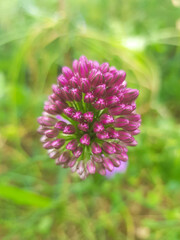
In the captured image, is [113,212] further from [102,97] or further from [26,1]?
[26,1]

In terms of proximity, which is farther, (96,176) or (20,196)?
(20,196)

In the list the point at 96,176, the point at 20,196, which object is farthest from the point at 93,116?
the point at 20,196

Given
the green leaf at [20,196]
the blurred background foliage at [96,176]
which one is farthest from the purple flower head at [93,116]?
the green leaf at [20,196]

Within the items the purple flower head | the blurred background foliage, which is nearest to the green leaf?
the blurred background foliage

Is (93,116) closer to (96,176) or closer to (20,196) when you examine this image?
(96,176)

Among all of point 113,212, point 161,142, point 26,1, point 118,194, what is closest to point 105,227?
point 113,212

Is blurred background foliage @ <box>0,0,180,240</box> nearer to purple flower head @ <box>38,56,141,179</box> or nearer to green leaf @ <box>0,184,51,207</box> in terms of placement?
green leaf @ <box>0,184,51,207</box>
